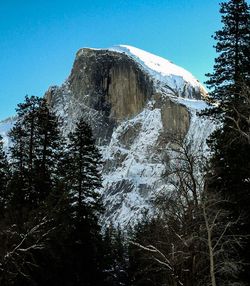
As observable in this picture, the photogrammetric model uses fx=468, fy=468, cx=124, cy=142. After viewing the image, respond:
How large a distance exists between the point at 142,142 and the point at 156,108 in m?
15.6

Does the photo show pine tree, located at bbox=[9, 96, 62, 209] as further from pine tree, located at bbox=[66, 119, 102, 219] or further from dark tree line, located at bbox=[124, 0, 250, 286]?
dark tree line, located at bbox=[124, 0, 250, 286]

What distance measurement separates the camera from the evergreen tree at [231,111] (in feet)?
67.2

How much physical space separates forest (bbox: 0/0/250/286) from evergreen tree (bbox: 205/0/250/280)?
51mm

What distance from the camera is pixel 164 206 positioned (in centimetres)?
2094

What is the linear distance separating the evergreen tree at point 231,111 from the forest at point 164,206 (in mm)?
51

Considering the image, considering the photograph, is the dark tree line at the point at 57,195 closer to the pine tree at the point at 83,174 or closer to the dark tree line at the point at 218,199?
the pine tree at the point at 83,174

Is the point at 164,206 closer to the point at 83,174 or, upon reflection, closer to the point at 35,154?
the point at 83,174

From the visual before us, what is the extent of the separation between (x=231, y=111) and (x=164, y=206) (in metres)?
5.13

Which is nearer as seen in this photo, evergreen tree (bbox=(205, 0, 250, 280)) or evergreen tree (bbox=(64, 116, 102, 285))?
evergreen tree (bbox=(205, 0, 250, 280))

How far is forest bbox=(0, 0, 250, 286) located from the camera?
17.8 metres

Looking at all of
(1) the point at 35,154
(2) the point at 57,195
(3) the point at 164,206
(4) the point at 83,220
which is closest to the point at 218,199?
(3) the point at 164,206

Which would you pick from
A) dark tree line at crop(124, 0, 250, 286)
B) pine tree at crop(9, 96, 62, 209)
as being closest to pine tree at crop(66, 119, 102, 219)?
pine tree at crop(9, 96, 62, 209)

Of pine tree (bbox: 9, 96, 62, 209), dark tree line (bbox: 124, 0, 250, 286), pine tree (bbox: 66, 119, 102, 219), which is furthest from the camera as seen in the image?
pine tree (bbox: 66, 119, 102, 219)

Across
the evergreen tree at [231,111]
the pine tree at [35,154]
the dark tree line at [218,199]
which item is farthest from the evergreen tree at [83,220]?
the evergreen tree at [231,111]
